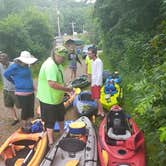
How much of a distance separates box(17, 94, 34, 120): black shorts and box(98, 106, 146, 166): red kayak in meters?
1.80

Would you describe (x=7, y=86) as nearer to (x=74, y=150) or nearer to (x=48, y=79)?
(x=48, y=79)

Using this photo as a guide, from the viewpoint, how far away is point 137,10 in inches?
486

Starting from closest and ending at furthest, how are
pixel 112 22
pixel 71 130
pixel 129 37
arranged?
1. pixel 71 130
2. pixel 129 37
3. pixel 112 22

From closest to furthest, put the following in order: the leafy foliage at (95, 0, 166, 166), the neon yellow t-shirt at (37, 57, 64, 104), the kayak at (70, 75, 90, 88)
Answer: the leafy foliage at (95, 0, 166, 166) < the neon yellow t-shirt at (37, 57, 64, 104) < the kayak at (70, 75, 90, 88)

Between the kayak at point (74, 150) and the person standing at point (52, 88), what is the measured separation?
15.7 inches

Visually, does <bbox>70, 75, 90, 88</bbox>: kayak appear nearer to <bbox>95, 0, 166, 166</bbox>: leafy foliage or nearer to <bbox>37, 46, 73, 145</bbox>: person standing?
<bbox>95, 0, 166, 166</bbox>: leafy foliage

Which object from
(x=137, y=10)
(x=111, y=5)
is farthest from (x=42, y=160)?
(x=111, y=5)

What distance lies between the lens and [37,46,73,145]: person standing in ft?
19.2

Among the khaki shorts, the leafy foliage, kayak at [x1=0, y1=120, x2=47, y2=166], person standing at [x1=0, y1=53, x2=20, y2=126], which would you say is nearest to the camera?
the leafy foliage

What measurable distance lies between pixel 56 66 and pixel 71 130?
1.34m

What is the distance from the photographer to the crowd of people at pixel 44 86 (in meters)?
5.91

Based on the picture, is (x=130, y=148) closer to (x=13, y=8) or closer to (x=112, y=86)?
(x=112, y=86)

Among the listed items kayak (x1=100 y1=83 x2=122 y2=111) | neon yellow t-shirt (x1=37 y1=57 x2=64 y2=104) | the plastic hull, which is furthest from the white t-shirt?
the plastic hull

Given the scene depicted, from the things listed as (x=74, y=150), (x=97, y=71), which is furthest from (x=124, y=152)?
(x=97, y=71)
